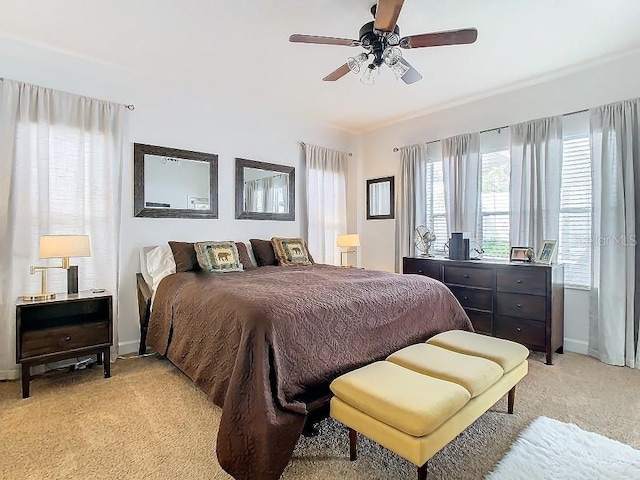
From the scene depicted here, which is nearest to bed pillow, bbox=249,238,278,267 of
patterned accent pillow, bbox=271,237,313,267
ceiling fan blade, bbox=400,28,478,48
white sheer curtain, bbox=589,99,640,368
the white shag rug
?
patterned accent pillow, bbox=271,237,313,267

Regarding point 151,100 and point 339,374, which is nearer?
point 339,374

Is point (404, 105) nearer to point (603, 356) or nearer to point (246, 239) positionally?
point (246, 239)

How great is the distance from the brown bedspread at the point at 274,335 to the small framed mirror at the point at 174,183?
3.21ft

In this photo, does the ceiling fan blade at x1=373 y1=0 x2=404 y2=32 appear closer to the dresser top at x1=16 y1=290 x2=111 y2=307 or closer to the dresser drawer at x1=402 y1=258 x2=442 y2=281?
the dresser drawer at x1=402 y1=258 x2=442 y2=281

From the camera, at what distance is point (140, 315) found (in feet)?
10.7

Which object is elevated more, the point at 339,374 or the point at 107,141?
the point at 107,141

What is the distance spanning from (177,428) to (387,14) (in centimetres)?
270

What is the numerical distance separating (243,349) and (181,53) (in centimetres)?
273

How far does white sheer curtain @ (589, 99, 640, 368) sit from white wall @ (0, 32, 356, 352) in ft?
11.0

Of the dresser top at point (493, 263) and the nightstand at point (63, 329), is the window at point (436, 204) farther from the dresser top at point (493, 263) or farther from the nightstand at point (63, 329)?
the nightstand at point (63, 329)

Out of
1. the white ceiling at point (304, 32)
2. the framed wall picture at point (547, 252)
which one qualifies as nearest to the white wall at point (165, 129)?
the white ceiling at point (304, 32)

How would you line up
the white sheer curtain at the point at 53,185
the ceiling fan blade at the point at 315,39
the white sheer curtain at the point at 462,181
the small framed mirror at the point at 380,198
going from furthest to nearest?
1. the small framed mirror at the point at 380,198
2. the white sheer curtain at the point at 462,181
3. the white sheer curtain at the point at 53,185
4. the ceiling fan blade at the point at 315,39

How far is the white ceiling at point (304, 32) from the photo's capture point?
2438 millimetres

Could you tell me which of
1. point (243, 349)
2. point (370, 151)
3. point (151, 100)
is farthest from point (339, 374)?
point (370, 151)
